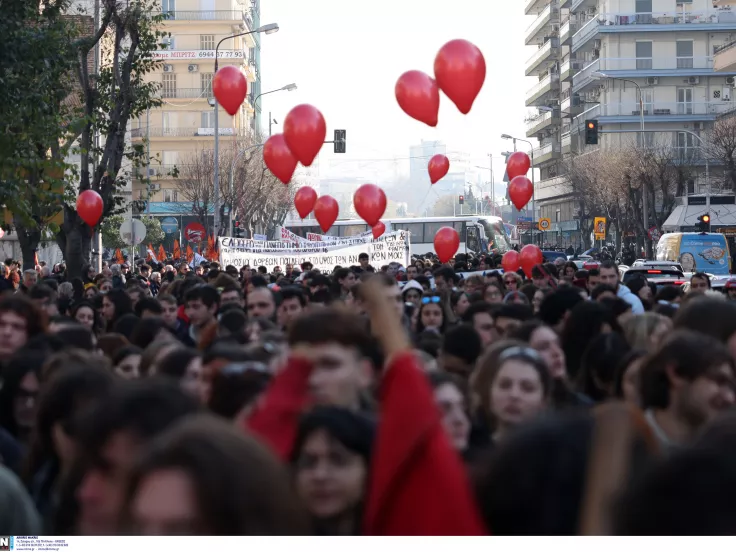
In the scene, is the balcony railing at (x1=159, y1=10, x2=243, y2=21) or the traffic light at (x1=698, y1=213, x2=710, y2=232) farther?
the balcony railing at (x1=159, y1=10, x2=243, y2=21)

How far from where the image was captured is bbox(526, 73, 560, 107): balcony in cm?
9375

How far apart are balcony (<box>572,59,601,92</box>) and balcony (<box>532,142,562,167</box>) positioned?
7.19 m

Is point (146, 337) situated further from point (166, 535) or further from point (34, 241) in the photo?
point (34, 241)

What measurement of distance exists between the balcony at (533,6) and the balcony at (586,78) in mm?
13820

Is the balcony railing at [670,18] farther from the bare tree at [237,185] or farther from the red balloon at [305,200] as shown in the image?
the red balloon at [305,200]

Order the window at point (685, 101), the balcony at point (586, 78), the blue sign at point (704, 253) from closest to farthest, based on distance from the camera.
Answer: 1. the blue sign at point (704, 253)
2. the window at point (685, 101)
3. the balcony at point (586, 78)

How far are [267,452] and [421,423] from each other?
558mm

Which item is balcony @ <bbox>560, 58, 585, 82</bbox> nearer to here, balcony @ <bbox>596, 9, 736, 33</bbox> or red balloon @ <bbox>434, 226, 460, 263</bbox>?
balcony @ <bbox>596, 9, 736, 33</bbox>

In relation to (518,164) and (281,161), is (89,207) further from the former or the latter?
(518,164)

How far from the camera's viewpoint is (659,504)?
2.12 meters

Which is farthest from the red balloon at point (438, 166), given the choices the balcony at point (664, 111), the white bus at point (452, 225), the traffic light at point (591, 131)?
the balcony at point (664, 111)

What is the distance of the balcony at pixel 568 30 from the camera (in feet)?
284

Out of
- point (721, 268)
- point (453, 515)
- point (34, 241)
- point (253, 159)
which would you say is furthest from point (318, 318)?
point (253, 159)

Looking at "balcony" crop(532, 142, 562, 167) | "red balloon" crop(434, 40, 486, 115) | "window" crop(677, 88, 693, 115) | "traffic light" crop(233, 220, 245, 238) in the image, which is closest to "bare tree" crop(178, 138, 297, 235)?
"traffic light" crop(233, 220, 245, 238)
